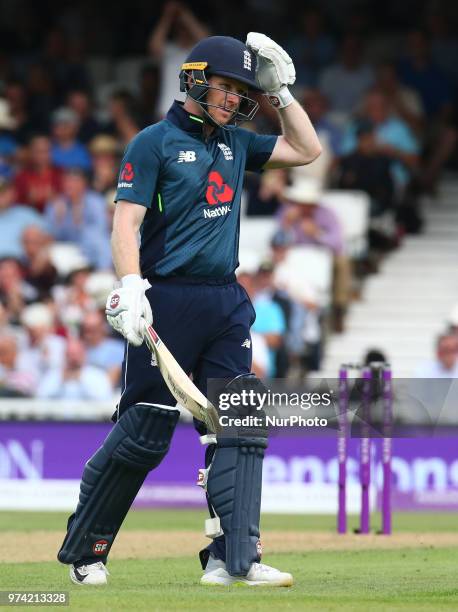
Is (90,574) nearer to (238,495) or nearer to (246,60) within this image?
(238,495)

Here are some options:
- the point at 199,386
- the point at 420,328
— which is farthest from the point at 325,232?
the point at 199,386

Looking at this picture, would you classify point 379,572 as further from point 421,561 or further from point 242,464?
point 242,464

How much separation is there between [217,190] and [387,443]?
319cm

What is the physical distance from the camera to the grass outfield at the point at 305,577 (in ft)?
19.6

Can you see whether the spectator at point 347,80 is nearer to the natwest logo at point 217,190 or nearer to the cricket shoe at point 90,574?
the natwest logo at point 217,190

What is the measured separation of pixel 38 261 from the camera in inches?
591

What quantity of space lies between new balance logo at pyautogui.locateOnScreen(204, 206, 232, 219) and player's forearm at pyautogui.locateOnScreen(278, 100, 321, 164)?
0.50 metres

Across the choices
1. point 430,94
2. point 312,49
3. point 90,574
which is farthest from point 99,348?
point 90,574

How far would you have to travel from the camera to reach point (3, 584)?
22.2 ft

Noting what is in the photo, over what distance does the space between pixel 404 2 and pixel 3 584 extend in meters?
13.0

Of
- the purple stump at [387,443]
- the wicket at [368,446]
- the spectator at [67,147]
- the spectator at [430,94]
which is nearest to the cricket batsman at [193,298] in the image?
the wicket at [368,446]

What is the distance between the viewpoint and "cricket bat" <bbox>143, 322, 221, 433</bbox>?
6.36 m

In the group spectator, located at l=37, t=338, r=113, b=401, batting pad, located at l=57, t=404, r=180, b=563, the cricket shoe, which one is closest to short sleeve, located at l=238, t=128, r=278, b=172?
batting pad, located at l=57, t=404, r=180, b=563

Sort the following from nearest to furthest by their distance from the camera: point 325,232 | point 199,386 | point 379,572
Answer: point 199,386
point 379,572
point 325,232
